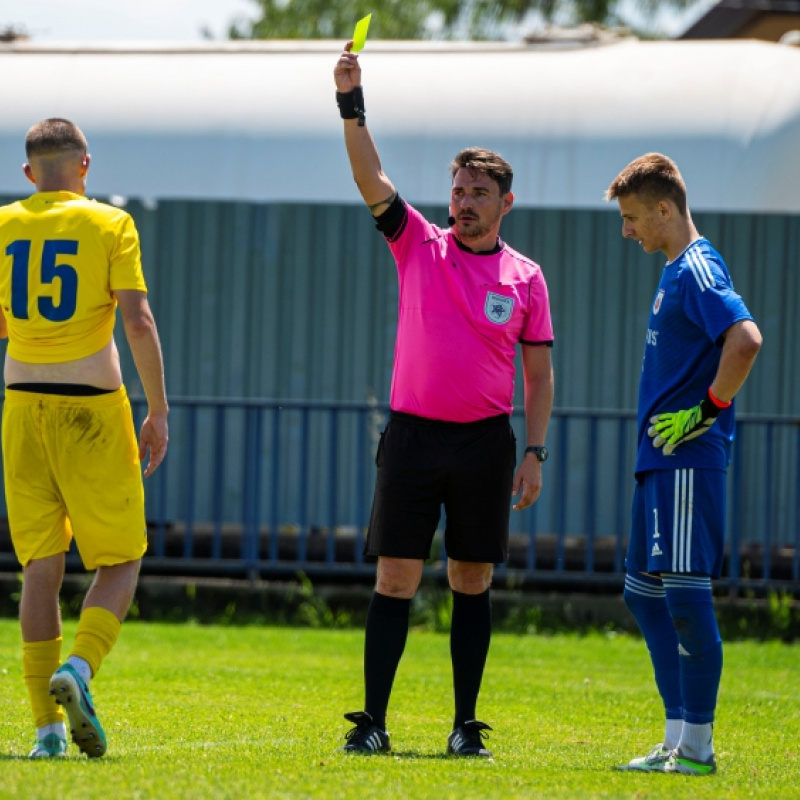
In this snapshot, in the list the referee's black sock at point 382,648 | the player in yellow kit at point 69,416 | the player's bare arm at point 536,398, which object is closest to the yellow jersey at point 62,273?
the player in yellow kit at point 69,416

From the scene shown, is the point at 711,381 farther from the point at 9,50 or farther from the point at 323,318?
the point at 9,50

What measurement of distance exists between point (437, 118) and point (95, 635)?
20.1ft

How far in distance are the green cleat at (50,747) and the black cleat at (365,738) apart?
91 centimetres

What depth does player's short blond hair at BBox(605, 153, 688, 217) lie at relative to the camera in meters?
4.81

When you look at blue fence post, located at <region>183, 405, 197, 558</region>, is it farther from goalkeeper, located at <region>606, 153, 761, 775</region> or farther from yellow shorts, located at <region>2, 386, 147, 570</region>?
goalkeeper, located at <region>606, 153, 761, 775</region>

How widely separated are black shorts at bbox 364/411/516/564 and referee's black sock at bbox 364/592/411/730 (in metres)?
0.19

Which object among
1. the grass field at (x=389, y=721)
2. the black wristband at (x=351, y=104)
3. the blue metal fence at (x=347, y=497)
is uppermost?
the black wristband at (x=351, y=104)

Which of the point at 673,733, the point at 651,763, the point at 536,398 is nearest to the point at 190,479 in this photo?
the point at 536,398

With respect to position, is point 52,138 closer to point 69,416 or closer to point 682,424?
point 69,416

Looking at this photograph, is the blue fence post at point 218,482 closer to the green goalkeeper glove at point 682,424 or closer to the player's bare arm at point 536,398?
the player's bare arm at point 536,398

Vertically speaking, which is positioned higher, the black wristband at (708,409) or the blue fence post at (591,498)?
the black wristband at (708,409)

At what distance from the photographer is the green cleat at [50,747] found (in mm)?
4566

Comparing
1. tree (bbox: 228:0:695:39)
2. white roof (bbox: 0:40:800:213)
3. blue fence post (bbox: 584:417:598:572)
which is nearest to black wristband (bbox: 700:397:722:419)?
blue fence post (bbox: 584:417:598:572)

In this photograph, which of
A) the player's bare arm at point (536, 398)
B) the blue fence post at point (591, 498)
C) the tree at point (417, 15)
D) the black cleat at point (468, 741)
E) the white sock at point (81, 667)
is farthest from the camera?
the tree at point (417, 15)
